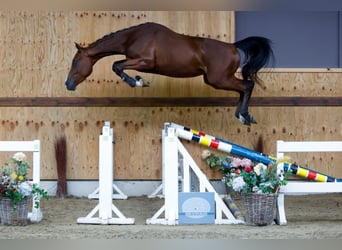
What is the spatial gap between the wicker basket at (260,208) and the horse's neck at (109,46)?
1899mm

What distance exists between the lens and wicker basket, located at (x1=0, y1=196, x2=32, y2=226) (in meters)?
3.81

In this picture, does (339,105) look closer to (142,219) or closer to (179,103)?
(179,103)

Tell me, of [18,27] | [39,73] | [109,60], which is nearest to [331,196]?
[109,60]

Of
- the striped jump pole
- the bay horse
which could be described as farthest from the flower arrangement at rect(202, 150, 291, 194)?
the bay horse

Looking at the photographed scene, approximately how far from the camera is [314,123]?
565 centimetres

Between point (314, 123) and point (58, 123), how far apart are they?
2.77 meters

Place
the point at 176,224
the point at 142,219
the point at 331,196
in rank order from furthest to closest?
the point at 331,196 → the point at 142,219 → the point at 176,224

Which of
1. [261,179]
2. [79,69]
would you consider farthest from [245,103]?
[79,69]

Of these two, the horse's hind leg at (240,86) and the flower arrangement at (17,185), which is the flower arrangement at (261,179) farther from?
the flower arrangement at (17,185)

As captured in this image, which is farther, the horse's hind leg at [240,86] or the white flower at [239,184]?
the horse's hind leg at [240,86]

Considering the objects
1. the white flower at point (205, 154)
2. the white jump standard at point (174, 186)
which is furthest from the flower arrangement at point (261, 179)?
the white flower at point (205, 154)

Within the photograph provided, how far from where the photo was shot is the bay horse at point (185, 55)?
477 cm

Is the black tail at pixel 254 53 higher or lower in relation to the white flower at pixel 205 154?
higher

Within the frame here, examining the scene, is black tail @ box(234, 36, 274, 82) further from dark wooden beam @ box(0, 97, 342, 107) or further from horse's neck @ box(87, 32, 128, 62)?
horse's neck @ box(87, 32, 128, 62)
